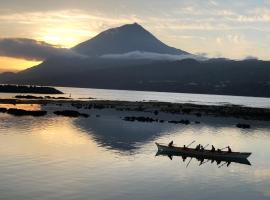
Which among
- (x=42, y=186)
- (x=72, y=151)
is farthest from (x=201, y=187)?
(x=72, y=151)

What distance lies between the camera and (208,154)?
56.0m

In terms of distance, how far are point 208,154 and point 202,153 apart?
782 millimetres

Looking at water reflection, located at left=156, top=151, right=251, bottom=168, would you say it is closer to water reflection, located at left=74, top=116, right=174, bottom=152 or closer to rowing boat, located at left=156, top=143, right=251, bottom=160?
rowing boat, located at left=156, top=143, right=251, bottom=160

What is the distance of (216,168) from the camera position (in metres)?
50.0

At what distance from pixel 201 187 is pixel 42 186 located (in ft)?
46.4

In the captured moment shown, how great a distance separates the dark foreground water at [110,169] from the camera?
3509 centimetres

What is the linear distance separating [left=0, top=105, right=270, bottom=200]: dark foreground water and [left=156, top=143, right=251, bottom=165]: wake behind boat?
1572 millimetres

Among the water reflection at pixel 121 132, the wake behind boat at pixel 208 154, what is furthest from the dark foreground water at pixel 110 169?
the wake behind boat at pixel 208 154

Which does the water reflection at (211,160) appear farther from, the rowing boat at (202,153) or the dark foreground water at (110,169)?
the dark foreground water at (110,169)

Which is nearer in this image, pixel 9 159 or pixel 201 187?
pixel 201 187

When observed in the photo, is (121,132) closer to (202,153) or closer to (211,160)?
(202,153)

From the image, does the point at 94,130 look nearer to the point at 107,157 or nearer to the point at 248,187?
the point at 107,157

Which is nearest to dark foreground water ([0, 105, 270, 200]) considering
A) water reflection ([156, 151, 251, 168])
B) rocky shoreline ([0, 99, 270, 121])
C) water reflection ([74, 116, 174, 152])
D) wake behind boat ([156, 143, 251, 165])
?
water reflection ([74, 116, 174, 152])

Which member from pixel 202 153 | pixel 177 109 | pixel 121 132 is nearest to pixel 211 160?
pixel 202 153
